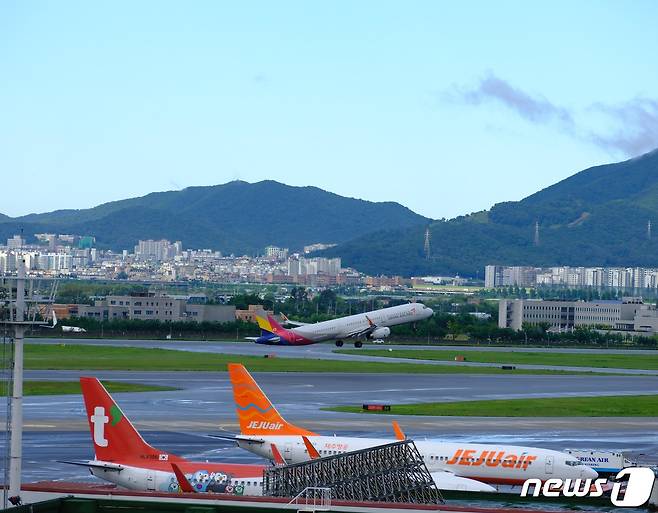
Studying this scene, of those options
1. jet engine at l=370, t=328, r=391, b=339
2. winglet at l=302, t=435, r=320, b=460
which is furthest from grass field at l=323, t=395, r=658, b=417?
jet engine at l=370, t=328, r=391, b=339

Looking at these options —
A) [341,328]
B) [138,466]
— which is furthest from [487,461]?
[341,328]

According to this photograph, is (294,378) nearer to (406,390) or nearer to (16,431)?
(406,390)

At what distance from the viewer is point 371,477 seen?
44.1 metres

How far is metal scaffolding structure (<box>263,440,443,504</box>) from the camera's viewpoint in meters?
43.8

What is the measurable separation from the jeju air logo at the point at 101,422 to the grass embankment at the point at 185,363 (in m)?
86.9

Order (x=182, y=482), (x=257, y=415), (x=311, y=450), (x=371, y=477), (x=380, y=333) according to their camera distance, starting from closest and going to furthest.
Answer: (x=371, y=477) → (x=182, y=482) → (x=311, y=450) → (x=257, y=415) → (x=380, y=333)

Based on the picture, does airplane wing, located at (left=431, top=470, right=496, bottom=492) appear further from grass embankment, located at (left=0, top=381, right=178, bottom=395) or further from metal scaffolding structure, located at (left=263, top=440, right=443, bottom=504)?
grass embankment, located at (left=0, top=381, right=178, bottom=395)

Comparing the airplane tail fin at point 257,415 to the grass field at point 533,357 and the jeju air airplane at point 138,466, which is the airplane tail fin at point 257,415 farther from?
the grass field at point 533,357

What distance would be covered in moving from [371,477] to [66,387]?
73278 mm

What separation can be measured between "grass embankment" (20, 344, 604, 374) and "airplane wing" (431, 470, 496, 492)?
8879cm

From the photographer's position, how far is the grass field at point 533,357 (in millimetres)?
173000

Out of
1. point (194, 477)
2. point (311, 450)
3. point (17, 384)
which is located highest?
point (17, 384)

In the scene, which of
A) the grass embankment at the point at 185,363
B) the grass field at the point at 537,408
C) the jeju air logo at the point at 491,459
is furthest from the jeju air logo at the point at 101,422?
the grass embankment at the point at 185,363

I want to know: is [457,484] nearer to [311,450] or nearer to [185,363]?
[311,450]
